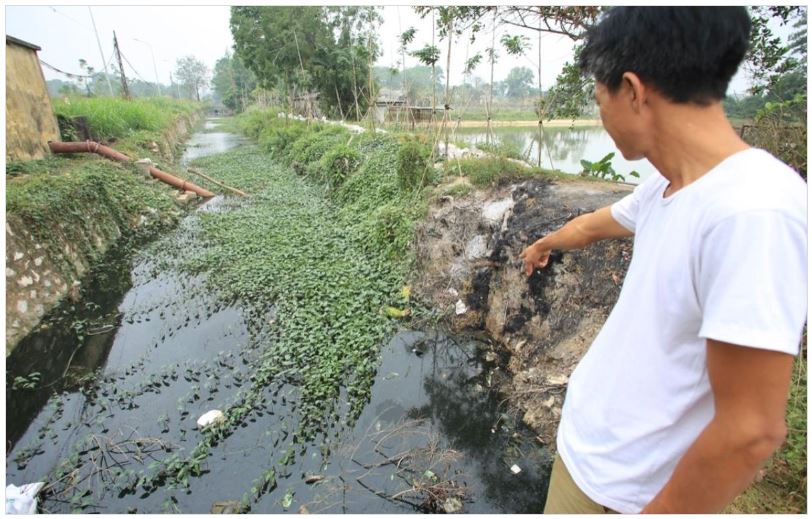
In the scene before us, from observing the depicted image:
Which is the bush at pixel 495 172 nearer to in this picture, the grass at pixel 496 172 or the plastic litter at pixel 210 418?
the grass at pixel 496 172

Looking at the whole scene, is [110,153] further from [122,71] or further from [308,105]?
[122,71]

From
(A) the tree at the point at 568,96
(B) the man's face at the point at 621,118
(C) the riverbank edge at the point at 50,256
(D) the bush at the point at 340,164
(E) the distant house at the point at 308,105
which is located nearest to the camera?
(B) the man's face at the point at 621,118

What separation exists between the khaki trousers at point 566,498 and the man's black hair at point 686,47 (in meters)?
1.00

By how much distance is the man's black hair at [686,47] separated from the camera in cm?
75

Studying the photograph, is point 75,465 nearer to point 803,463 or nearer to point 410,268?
point 410,268

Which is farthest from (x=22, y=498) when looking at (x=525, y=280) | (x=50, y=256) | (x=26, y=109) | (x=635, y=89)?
(x=26, y=109)

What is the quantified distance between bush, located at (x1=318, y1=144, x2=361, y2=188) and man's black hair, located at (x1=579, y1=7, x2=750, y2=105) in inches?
351

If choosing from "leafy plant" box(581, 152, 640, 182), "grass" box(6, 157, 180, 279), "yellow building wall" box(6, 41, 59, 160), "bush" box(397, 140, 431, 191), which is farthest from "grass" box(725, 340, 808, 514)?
"yellow building wall" box(6, 41, 59, 160)

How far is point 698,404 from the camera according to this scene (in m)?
0.84

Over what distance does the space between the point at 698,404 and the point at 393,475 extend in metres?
2.54

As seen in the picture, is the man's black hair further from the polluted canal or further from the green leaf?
the green leaf

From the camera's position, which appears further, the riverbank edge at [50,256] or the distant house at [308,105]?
the distant house at [308,105]

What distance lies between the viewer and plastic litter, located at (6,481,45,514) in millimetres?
2502

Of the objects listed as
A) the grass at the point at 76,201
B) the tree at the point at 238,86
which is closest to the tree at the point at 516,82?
the tree at the point at 238,86
